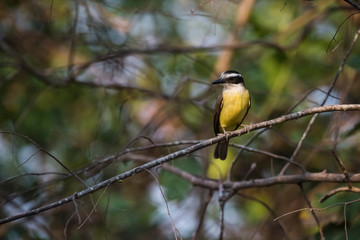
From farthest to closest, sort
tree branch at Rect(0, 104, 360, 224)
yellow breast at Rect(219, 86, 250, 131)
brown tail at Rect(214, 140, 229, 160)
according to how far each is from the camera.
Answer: brown tail at Rect(214, 140, 229, 160) → yellow breast at Rect(219, 86, 250, 131) → tree branch at Rect(0, 104, 360, 224)

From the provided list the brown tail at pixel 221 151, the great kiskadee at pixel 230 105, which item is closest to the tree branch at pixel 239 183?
the brown tail at pixel 221 151

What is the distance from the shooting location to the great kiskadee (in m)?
4.72

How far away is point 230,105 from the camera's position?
473 cm

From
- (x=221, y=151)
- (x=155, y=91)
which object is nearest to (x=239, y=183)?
(x=221, y=151)

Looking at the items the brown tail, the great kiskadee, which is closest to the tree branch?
the brown tail

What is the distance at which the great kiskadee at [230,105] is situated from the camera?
4.72 metres

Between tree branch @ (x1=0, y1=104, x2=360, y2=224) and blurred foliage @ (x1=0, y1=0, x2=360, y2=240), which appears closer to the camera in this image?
tree branch @ (x1=0, y1=104, x2=360, y2=224)

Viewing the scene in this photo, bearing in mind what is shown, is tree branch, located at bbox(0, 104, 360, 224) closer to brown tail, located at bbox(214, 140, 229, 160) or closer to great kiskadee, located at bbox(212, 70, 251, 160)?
brown tail, located at bbox(214, 140, 229, 160)

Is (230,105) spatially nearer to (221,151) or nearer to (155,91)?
(221,151)

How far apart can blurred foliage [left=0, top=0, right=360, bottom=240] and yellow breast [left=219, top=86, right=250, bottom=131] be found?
12.1 inches

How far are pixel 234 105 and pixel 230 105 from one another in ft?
0.12

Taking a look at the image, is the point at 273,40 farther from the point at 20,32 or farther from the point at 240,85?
the point at 20,32

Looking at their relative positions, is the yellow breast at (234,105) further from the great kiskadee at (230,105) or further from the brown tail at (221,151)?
the brown tail at (221,151)

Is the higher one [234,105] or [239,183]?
[234,105]
